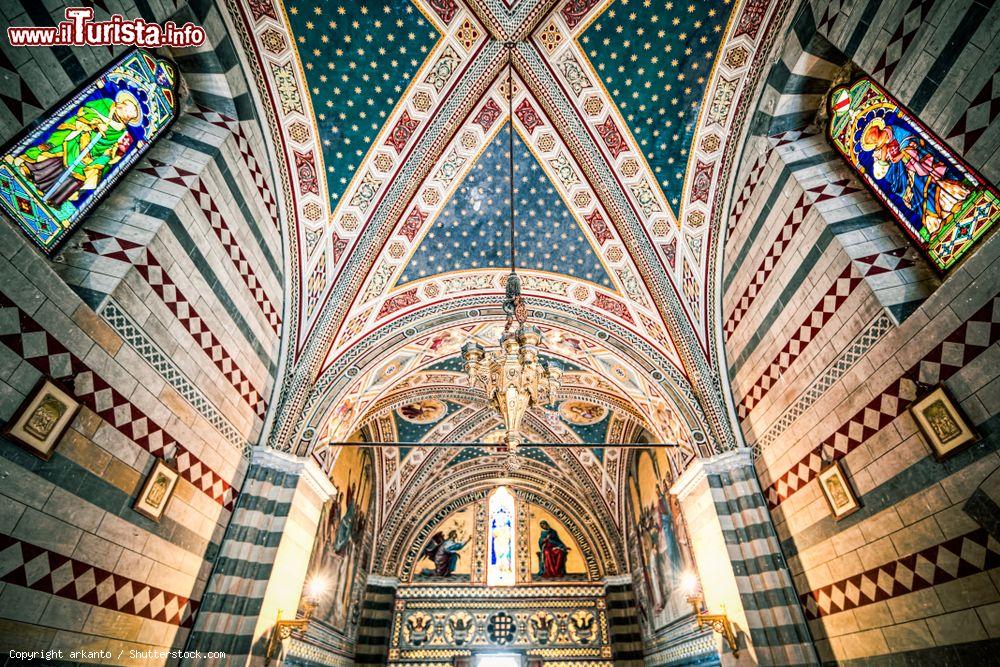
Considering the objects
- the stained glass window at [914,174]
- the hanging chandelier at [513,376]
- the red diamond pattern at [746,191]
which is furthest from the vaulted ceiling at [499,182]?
the hanging chandelier at [513,376]

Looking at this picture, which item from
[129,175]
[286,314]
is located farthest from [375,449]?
[129,175]

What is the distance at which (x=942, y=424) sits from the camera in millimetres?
4121

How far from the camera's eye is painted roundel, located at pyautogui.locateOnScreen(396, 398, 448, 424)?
42.8 feet

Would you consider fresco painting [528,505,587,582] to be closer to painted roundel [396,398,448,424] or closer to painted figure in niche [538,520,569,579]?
painted figure in niche [538,520,569,579]

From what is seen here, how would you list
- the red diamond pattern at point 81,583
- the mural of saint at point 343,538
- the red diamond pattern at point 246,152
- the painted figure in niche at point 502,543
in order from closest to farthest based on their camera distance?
1. the red diamond pattern at point 81,583
2. the red diamond pattern at point 246,152
3. the mural of saint at point 343,538
4. the painted figure in niche at point 502,543

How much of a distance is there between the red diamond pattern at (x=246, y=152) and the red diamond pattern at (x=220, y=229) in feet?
3.41

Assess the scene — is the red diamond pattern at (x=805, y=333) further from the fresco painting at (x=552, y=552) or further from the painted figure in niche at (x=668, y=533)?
the fresco painting at (x=552, y=552)

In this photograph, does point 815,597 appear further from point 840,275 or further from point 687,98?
point 687,98

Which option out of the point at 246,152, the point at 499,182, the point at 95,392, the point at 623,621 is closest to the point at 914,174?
the point at 499,182

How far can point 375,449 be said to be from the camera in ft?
45.4

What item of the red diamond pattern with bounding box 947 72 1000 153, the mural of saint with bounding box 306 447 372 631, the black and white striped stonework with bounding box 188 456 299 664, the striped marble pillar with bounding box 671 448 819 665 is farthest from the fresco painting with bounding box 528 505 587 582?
the red diamond pattern with bounding box 947 72 1000 153

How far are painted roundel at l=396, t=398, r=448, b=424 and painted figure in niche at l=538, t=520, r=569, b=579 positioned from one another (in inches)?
234

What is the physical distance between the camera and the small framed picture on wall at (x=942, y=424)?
395 cm

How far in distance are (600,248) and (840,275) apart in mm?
4089
